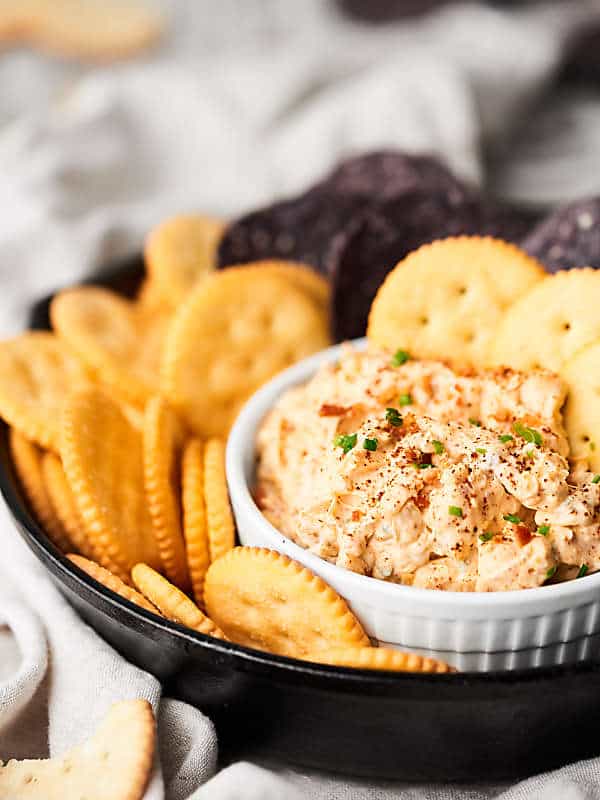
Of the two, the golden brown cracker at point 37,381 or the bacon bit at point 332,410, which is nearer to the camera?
the bacon bit at point 332,410

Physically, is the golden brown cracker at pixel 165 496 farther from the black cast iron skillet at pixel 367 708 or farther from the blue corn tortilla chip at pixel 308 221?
the blue corn tortilla chip at pixel 308 221

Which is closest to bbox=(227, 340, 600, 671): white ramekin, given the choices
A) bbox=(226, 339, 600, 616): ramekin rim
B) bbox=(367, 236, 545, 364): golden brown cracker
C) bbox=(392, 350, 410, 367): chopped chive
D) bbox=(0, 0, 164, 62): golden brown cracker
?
bbox=(226, 339, 600, 616): ramekin rim

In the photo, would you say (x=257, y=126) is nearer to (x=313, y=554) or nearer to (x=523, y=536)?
(x=313, y=554)

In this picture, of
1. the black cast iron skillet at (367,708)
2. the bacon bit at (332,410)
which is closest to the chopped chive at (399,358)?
the bacon bit at (332,410)

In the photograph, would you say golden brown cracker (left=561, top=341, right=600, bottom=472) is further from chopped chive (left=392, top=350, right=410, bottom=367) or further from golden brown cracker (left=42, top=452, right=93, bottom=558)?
golden brown cracker (left=42, top=452, right=93, bottom=558)

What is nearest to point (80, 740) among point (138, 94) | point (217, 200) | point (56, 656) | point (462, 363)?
point (56, 656)
